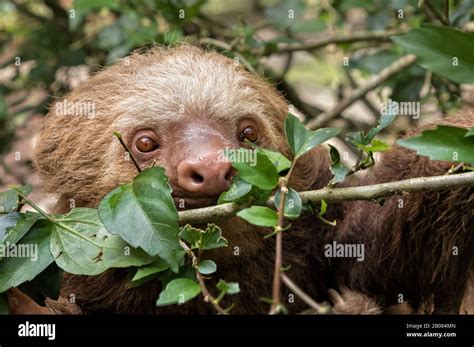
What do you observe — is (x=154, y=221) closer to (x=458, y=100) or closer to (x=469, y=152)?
(x=469, y=152)

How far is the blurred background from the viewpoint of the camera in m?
6.50

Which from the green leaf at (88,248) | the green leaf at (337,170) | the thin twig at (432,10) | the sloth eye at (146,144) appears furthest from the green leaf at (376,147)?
the thin twig at (432,10)

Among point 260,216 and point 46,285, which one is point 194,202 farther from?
point 260,216

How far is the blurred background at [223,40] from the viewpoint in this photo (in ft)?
21.3

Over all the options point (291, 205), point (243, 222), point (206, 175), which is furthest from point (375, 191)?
point (243, 222)

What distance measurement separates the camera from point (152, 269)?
3.90 m

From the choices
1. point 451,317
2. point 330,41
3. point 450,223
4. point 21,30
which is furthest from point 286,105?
point 21,30

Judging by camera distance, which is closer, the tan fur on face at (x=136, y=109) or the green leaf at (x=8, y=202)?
the green leaf at (x=8, y=202)

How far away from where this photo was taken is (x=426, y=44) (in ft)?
13.5

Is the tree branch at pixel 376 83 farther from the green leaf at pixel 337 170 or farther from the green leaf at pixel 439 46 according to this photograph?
the green leaf at pixel 337 170

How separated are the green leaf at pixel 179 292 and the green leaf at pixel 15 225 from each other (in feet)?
3.08

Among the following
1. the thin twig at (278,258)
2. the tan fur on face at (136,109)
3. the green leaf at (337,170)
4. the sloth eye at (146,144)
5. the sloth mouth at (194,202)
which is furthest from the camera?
the tan fur on face at (136,109)

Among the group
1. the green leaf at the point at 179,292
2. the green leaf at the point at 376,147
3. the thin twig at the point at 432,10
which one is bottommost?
the green leaf at the point at 179,292

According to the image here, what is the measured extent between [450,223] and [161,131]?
72.9 inches
